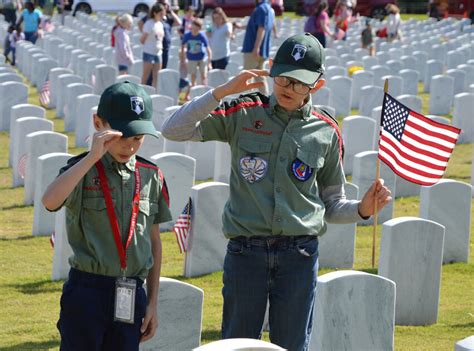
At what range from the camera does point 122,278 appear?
4.97 meters

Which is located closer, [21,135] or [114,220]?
[114,220]

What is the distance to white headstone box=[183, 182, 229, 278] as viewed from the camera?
9.53m

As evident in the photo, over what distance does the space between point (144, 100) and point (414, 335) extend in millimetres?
3835

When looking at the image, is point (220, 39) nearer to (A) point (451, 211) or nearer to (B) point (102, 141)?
(A) point (451, 211)

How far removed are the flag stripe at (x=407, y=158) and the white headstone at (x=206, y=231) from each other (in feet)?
9.76

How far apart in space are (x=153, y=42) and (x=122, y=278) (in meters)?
15.4

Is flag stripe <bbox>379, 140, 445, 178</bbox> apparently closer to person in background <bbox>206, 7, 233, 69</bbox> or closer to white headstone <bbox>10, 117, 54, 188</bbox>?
white headstone <bbox>10, 117, 54, 188</bbox>

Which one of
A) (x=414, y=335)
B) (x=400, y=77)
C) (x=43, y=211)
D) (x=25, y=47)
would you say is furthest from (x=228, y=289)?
(x=25, y=47)

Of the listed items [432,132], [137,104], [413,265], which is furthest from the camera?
[413,265]

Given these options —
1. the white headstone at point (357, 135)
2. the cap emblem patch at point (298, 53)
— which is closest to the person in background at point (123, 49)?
the white headstone at point (357, 135)

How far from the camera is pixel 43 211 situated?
35.9ft

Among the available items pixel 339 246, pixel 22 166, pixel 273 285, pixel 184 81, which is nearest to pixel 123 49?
pixel 184 81

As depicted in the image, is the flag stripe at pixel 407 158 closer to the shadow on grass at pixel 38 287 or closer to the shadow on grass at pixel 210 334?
the shadow on grass at pixel 210 334

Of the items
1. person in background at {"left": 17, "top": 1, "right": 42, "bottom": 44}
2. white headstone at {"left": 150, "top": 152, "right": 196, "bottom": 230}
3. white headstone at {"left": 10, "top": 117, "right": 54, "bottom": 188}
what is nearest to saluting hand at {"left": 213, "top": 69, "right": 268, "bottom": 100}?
white headstone at {"left": 150, "top": 152, "right": 196, "bottom": 230}
